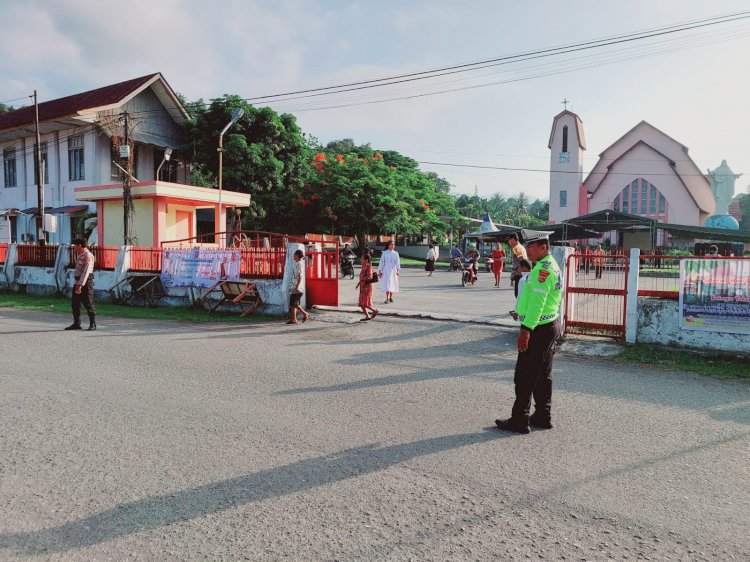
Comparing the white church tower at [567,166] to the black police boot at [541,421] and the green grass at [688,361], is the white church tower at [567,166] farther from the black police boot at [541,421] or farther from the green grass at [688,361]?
the black police boot at [541,421]

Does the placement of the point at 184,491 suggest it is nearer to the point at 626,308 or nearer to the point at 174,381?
the point at 174,381

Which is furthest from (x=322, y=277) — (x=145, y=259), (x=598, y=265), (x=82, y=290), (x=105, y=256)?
(x=105, y=256)

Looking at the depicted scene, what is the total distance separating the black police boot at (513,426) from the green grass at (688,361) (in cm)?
378

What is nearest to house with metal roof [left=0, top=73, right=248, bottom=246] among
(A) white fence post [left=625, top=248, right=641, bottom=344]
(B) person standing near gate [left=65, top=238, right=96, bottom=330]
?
(B) person standing near gate [left=65, top=238, right=96, bottom=330]

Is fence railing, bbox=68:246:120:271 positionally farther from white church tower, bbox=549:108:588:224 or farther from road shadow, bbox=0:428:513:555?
white church tower, bbox=549:108:588:224

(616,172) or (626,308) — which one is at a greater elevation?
(616,172)

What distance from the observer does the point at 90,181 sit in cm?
2555

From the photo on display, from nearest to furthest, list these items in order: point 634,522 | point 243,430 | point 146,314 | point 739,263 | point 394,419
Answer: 1. point 634,522
2. point 243,430
3. point 394,419
4. point 739,263
5. point 146,314

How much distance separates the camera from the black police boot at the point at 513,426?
469cm

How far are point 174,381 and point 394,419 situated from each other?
284 cm

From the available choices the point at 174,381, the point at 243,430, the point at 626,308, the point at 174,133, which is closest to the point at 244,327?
the point at 174,381

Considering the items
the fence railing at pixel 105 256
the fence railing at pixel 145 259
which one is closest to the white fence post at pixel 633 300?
the fence railing at pixel 145 259

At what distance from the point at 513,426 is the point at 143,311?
1080cm

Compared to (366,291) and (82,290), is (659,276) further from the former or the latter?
(82,290)
